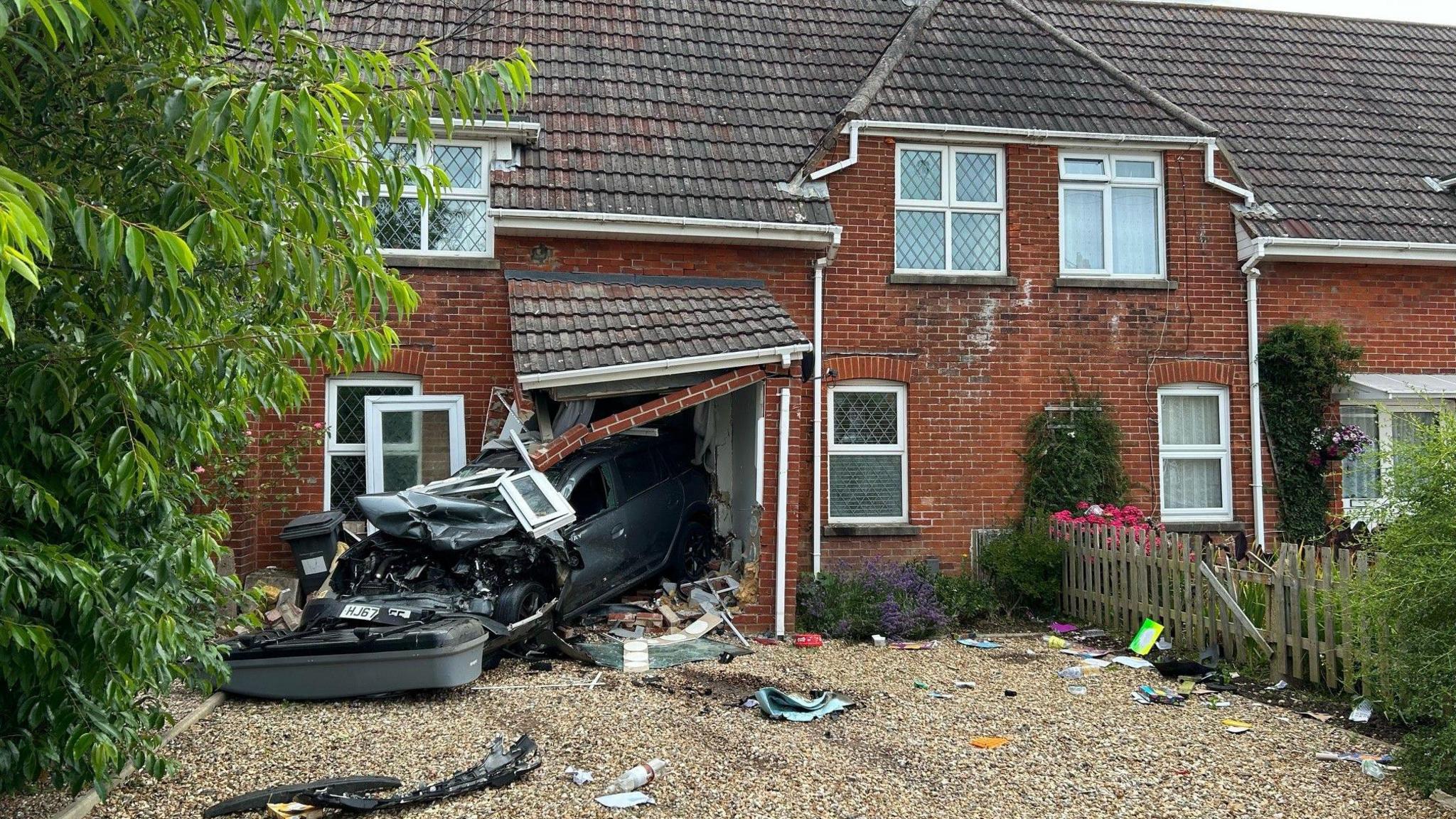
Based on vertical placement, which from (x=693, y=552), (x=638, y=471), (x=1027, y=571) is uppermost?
(x=638, y=471)

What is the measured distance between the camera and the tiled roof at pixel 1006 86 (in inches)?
485

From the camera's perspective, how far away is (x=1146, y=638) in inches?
372

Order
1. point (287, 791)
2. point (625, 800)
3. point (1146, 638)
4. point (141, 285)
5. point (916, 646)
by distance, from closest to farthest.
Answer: point (141, 285) → point (287, 791) → point (625, 800) → point (1146, 638) → point (916, 646)

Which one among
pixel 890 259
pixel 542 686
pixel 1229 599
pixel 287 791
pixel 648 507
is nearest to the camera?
pixel 287 791

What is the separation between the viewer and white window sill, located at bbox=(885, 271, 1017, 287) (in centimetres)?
1206

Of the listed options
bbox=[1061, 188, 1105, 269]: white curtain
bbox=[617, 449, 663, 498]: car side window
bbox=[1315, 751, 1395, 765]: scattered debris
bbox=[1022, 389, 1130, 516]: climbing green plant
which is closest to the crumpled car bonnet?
bbox=[617, 449, 663, 498]: car side window

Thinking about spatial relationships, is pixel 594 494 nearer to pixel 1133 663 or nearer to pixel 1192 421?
pixel 1133 663

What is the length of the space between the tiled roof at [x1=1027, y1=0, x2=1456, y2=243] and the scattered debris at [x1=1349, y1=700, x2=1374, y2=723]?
6985 millimetres

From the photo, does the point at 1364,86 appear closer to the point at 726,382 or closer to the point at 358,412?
the point at 726,382

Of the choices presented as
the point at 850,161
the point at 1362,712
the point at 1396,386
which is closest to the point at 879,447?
the point at 850,161

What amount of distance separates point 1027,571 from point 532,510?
5564 millimetres

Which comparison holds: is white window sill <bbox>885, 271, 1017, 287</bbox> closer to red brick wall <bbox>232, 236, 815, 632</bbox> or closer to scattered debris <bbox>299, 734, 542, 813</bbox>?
red brick wall <bbox>232, 236, 815, 632</bbox>

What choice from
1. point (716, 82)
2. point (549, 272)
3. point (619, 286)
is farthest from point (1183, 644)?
point (716, 82)

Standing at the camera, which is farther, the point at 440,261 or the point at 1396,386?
the point at 1396,386
